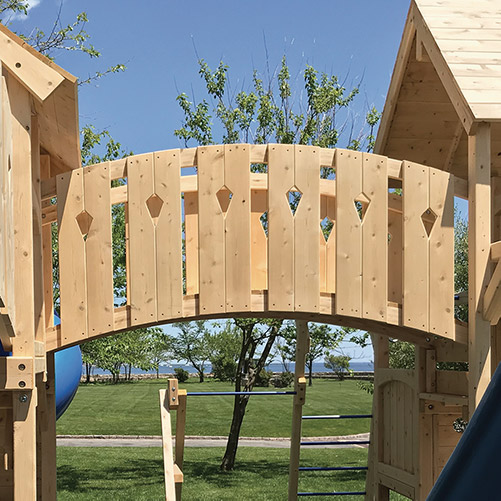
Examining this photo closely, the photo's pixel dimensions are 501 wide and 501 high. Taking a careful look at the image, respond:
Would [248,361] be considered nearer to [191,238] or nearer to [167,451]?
[167,451]

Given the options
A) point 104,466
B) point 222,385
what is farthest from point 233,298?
point 222,385

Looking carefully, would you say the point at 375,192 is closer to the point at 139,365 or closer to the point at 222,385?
the point at 139,365

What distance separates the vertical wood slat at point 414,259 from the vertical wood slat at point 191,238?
145 cm

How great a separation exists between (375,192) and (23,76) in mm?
2423

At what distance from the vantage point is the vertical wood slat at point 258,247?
5.40 metres

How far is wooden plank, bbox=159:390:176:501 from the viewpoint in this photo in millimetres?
5668

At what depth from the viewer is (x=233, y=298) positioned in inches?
199

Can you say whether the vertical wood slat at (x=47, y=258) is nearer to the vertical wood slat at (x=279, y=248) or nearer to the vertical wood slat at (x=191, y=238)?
the vertical wood slat at (x=191, y=238)

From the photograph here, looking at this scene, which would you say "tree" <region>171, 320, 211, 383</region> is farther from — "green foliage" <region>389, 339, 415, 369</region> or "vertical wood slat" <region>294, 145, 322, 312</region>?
"vertical wood slat" <region>294, 145, 322, 312</region>

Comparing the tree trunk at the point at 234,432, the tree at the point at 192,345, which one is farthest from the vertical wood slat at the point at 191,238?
the tree at the point at 192,345

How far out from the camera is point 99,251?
4926mm

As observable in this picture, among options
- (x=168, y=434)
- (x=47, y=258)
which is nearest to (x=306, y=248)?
(x=168, y=434)

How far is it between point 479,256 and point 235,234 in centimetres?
167

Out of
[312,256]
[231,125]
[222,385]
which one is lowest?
[222,385]
